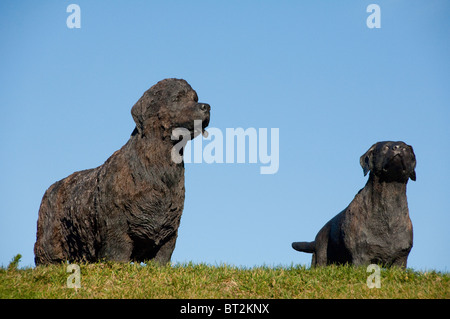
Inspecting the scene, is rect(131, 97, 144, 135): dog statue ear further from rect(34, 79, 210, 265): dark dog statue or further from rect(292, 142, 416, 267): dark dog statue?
rect(292, 142, 416, 267): dark dog statue

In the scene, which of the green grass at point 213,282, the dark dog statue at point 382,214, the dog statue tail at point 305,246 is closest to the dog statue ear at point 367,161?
the dark dog statue at point 382,214

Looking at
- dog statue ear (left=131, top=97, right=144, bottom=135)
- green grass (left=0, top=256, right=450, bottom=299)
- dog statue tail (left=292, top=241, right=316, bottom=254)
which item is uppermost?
dog statue ear (left=131, top=97, right=144, bottom=135)

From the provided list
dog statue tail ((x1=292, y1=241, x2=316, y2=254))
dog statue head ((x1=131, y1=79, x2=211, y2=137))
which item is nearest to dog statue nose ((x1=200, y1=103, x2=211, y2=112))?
dog statue head ((x1=131, y1=79, x2=211, y2=137))

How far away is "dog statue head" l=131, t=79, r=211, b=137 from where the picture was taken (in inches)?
359

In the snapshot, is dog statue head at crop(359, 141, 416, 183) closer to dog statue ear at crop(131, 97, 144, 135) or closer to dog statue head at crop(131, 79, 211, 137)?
dog statue head at crop(131, 79, 211, 137)

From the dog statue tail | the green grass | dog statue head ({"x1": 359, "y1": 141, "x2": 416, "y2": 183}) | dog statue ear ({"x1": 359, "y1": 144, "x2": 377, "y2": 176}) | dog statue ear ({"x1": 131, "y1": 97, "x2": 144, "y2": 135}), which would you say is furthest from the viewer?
the dog statue tail

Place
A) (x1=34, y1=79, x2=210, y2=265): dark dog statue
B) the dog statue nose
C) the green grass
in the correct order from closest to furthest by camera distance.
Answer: the green grass → the dog statue nose → (x1=34, y1=79, x2=210, y2=265): dark dog statue

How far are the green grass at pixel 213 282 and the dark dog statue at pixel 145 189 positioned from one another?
1.20 ft

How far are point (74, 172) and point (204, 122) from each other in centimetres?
294

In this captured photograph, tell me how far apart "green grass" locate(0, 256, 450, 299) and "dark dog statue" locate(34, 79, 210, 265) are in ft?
1.20

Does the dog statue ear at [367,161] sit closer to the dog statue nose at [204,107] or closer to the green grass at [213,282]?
the green grass at [213,282]

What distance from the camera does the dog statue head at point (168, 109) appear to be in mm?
9109

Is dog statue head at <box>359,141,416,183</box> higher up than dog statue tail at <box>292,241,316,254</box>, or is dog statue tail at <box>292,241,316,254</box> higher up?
dog statue head at <box>359,141,416,183</box>

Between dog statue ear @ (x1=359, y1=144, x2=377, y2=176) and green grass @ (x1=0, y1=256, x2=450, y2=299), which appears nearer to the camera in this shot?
green grass @ (x1=0, y1=256, x2=450, y2=299)
